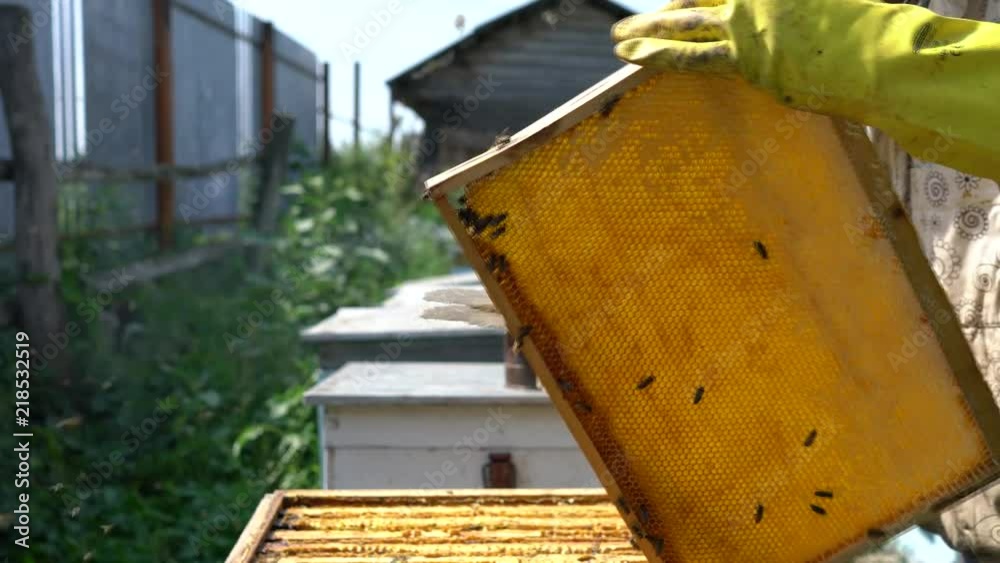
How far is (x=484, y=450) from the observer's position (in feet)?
10.1

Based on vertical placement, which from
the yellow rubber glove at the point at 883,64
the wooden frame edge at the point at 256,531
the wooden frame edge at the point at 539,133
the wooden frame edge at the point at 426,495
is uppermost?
the yellow rubber glove at the point at 883,64

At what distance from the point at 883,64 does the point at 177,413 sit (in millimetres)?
4339

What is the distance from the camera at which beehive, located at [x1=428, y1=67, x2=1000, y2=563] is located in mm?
1502

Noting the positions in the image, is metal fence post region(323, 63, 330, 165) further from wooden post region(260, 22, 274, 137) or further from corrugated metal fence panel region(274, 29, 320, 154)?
wooden post region(260, 22, 274, 137)

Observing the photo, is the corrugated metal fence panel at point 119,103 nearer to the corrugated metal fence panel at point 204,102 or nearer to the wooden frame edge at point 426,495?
the corrugated metal fence panel at point 204,102

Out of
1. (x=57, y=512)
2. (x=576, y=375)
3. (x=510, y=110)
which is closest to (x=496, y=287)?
(x=576, y=375)

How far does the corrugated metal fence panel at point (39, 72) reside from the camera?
518 cm

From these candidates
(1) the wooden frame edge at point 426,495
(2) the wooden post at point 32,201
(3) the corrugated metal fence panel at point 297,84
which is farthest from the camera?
(3) the corrugated metal fence panel at point 297,84

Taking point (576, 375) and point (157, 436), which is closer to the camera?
point (576, 375)

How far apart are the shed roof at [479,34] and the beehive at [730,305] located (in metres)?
Result: 8.54

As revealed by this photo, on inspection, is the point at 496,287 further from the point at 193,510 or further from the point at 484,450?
the point at 193,510

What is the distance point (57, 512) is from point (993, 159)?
11.7 ft

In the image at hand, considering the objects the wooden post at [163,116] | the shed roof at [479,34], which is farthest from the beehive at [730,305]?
the shed roof at [479,34]

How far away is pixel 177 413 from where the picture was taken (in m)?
4.99
